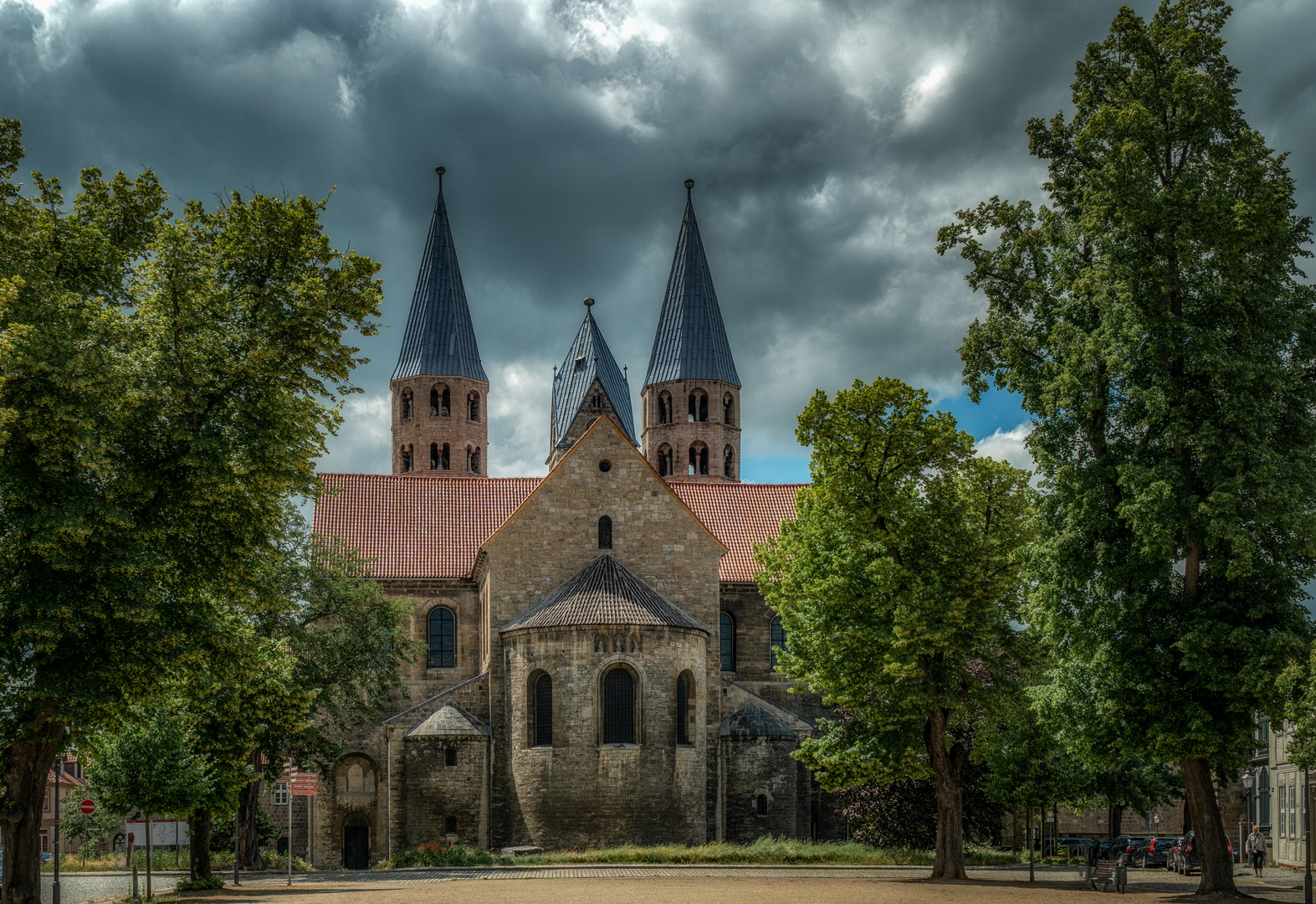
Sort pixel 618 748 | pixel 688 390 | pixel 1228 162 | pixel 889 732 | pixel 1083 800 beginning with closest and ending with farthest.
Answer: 1. pixel 1228 162
2. pixel 889 732
3. pixel 1083 800
4. pixel 618 748
5. pixel 688 390

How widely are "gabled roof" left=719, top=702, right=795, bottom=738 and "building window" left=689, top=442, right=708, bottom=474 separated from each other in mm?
35447

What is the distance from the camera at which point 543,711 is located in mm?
41250

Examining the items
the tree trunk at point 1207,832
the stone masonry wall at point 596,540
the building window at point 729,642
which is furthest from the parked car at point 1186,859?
the building window at point 729,642

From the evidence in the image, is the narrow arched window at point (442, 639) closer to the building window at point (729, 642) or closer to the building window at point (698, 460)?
the building window at point (729, 642)

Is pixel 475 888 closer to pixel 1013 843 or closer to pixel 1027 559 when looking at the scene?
pixel 1027 559

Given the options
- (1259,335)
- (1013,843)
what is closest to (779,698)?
(1013,843)

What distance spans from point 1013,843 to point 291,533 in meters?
28.0

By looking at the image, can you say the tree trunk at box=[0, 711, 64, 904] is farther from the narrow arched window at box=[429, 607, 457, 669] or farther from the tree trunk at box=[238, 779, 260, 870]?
the narrow arched window at box=[429, 607, 457, 669]

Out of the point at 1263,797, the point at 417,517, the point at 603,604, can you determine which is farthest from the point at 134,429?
the point at 1263,797

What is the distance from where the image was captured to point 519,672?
136 feet

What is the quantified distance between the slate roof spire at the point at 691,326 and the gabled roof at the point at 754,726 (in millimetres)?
37350

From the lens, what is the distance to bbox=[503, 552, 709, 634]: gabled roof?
40969mm

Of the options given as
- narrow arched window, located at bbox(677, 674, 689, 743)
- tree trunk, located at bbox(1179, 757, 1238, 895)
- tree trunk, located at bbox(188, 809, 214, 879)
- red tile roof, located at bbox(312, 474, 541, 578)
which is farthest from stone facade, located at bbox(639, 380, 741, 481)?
tree trunk, located at bbox(1179, 757, 1238, 895)

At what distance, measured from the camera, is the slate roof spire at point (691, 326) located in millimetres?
78688
